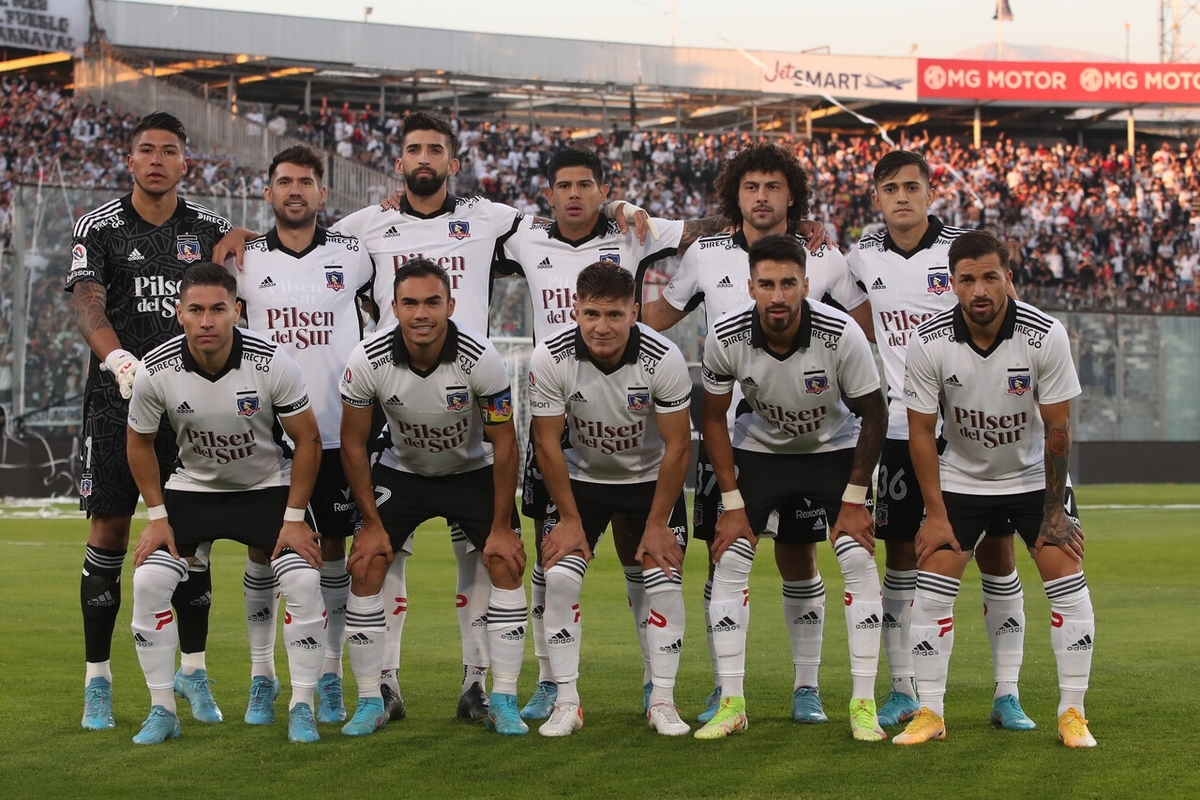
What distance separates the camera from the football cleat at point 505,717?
640 cm

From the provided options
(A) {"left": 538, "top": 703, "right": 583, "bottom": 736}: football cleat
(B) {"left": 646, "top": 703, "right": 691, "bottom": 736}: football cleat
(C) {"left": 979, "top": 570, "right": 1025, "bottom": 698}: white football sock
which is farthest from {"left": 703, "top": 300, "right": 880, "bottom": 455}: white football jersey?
(A) {"left": 538, "top": 703, "right": 583, "bottom": 736}: football cleat

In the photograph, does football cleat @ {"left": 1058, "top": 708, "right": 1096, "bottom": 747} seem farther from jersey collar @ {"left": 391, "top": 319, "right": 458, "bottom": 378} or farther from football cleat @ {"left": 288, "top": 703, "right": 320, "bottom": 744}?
football cleat @ {"left": 288, "top": 703, "right": 320, "bottom": 744}

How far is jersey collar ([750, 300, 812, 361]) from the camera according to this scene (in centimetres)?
638

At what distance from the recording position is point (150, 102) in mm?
31391

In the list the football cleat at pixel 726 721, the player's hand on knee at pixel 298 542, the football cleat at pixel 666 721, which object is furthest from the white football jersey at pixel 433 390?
the football cleat at pixel 726 721

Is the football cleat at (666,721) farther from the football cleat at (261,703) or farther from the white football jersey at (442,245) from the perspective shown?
the white football jersey at (442,245)

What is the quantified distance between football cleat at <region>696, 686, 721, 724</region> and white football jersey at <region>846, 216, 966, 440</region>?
1.50 m

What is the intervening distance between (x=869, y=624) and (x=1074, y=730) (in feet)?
3.11

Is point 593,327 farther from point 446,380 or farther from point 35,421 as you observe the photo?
point 35,421

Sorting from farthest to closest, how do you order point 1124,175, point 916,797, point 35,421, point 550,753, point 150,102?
point 1124,175 < point 150,102 < point 35,421 < point 550,753 < point 916,797

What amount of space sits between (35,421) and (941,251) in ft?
58.0

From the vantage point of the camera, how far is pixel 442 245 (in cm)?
729

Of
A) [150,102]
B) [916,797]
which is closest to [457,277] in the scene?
[916,797]

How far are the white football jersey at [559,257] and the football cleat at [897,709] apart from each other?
2.42m
